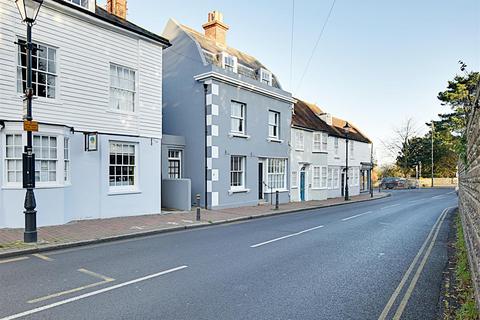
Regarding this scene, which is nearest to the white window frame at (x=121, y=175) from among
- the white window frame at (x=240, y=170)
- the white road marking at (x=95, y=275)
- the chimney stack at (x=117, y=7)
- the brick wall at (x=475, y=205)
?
the white window frame at (x=240, y=170)

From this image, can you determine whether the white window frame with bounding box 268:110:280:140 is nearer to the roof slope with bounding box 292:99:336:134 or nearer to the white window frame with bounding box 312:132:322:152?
the roof slope with bounding box 292:99:336:134

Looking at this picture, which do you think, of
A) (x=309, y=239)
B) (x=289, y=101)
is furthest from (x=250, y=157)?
(x=309, y=239)

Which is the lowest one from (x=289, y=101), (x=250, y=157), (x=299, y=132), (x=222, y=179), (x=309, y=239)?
(x=309, y=239)

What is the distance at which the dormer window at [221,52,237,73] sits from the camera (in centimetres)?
1923

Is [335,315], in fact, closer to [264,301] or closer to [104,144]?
[264,301]

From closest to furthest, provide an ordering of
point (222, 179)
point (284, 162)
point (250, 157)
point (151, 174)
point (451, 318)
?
point (451, 318) < point (151, 174) < point (222, 179) < point (250, 157) < point (284, 162)

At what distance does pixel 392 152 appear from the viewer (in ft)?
225

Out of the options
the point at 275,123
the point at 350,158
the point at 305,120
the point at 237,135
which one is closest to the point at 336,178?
the point at 350,158

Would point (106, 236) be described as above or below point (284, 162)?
below

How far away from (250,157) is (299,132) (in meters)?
6.71

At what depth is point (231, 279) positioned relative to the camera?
605cm

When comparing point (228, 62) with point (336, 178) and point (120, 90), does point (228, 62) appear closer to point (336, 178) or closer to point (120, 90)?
point (120, 90)

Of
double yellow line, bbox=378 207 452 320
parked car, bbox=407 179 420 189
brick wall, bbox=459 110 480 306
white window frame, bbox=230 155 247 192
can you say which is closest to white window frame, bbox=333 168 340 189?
white window frame, bbox=230 155 247 192

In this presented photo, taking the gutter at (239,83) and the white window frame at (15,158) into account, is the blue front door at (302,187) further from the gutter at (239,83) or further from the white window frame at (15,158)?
the white window frame at (15,158)
